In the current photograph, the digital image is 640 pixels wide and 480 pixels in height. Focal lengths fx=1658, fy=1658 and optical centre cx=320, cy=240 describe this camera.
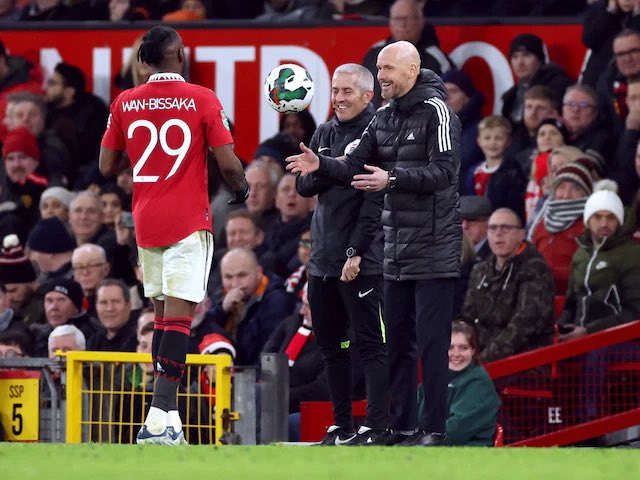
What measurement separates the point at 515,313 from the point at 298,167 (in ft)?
11.2

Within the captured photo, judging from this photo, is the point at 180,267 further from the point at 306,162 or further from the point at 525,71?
the point at 525,71

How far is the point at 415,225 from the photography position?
8.86 m

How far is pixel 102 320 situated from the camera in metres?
13.0

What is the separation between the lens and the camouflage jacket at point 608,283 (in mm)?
11812

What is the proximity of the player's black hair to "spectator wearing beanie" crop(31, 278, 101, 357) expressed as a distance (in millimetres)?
4930

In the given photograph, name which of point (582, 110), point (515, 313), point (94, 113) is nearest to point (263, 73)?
point (94, 113)

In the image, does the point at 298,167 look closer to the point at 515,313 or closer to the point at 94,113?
the point at 515,313

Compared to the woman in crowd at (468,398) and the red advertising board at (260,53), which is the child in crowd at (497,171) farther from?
the woman in crowd at (468,398)

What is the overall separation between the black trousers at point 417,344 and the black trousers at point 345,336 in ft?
0.68

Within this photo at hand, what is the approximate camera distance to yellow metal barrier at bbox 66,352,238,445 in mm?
10164

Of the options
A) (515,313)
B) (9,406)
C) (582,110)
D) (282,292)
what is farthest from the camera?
(582,110)

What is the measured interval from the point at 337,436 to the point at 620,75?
554cm

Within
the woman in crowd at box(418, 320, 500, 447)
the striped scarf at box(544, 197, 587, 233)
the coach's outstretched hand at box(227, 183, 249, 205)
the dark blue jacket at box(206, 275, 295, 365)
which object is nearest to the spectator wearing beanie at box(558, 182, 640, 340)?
the striped scarf at box(544, 197, 587, 233)

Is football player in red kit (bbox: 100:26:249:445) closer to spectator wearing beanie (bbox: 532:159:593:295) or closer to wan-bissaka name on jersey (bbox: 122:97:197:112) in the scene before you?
wan-bissaka name on jersey (bbox: 122:97:197:112)
